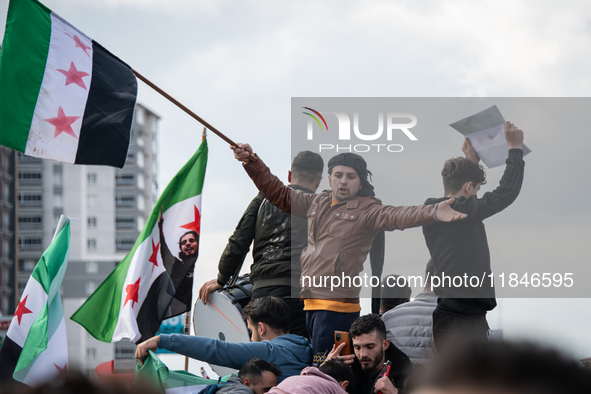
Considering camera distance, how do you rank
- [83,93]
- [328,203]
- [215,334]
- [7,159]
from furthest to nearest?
[7,159], [215,334], [83,93], [328,203]

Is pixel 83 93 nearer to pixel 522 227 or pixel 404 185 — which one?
pixel 404 185

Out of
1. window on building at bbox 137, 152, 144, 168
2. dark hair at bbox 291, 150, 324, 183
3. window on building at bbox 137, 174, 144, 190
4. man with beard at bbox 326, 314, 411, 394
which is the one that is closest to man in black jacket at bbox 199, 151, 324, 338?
dark hair at bbox 291, 150, 324, 183

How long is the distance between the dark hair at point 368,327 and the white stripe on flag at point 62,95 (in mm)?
2385

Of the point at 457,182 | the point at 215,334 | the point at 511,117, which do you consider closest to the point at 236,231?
the point at 215,334

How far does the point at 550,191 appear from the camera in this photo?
372 centimetres

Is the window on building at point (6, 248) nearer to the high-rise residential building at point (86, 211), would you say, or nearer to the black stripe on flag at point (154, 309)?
the high-rise residential building at point (86, 211)

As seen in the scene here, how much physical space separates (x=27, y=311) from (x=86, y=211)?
2717 inches

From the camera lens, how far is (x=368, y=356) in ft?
11.6

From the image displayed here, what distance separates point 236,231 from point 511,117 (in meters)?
2.27

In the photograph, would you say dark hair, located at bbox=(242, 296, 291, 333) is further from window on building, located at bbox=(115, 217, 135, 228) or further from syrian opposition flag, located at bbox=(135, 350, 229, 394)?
window on building, located at bbox=(115, 217, 135, 228)

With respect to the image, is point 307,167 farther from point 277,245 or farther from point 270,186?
point 277,245

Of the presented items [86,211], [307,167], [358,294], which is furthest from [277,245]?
[86,211]

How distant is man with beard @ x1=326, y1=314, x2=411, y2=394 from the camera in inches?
140

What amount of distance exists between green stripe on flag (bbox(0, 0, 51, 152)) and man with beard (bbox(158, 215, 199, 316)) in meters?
2.06
